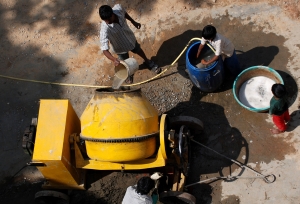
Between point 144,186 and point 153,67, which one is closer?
point 144,186

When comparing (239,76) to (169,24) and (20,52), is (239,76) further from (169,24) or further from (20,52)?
(20,52)

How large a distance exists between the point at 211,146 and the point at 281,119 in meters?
1.02

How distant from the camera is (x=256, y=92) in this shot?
5570 mm

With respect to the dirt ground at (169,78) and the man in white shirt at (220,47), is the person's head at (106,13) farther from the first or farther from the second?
the dirt ground at (169,78)

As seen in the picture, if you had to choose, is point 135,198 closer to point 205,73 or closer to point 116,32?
point 205,73

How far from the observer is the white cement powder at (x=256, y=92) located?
5492 millimetres

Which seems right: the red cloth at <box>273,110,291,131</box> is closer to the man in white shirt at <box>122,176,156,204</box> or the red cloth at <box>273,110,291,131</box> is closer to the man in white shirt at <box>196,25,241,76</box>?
the man in white shirt at <box>196,25,241,76</box>

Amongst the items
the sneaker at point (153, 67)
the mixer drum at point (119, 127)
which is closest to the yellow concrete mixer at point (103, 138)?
the mixer drum at point (119, 127)

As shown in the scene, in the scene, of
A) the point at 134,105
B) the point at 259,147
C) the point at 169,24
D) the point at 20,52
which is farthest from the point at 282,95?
the point at 20,52

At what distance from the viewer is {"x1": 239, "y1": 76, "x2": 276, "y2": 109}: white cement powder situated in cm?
549

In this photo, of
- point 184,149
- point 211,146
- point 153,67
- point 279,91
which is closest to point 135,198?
point 184,149

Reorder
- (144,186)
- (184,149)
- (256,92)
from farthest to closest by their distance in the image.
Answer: (256,92)
(184,149)
(144,186)

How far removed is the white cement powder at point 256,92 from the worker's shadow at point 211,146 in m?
0.38

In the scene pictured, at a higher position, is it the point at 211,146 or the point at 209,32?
the point at 209,32
